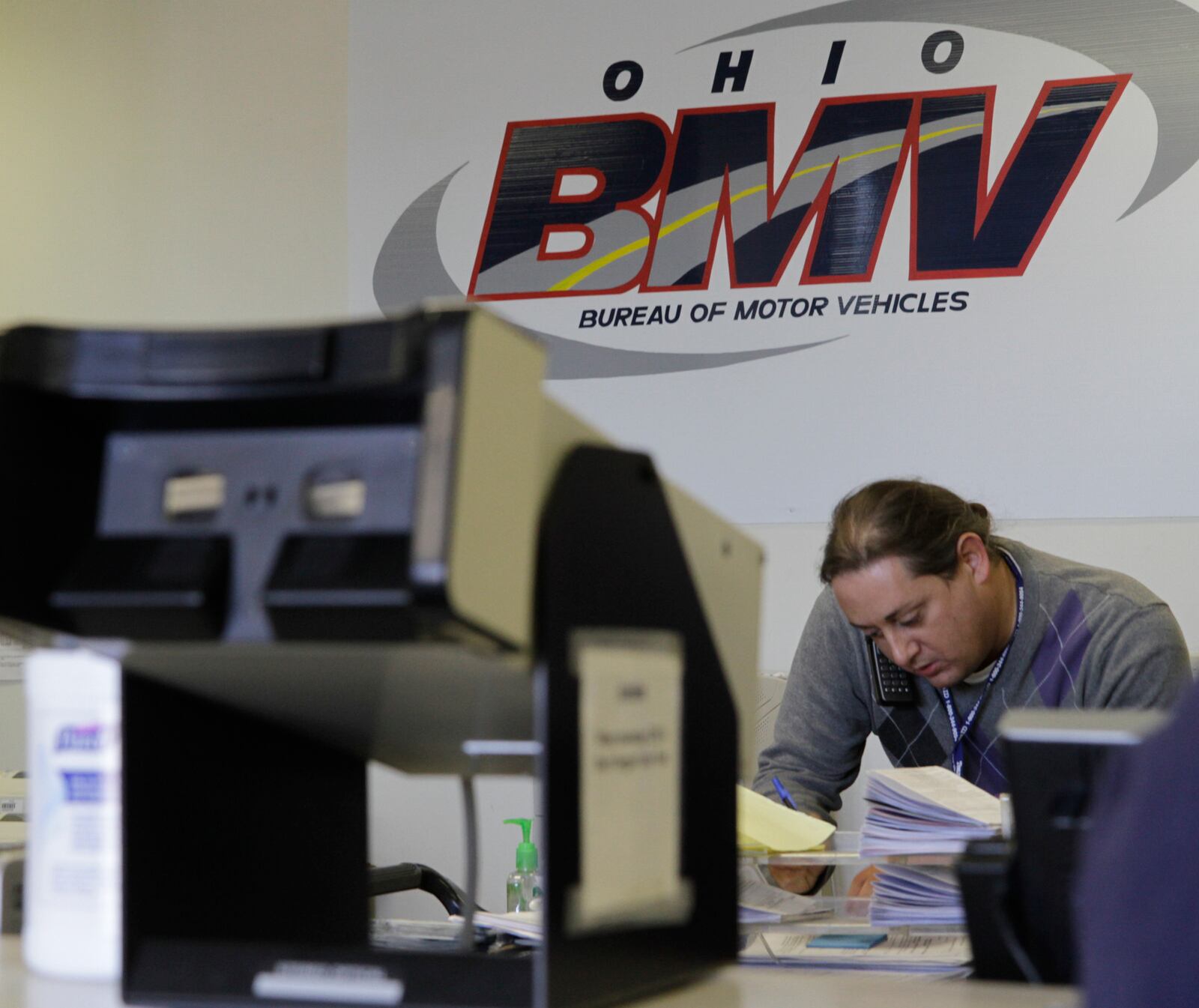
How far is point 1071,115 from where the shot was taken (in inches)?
115

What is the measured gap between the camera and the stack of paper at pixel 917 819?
48.6 inches

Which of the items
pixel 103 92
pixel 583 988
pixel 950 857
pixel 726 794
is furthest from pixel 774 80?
pixel 583 988

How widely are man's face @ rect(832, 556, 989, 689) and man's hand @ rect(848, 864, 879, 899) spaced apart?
0.70 m

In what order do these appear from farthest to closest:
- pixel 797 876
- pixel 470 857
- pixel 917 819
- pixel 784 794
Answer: pixel 784 794
pixel 797 876
pixel 917 819
pixel 470 857

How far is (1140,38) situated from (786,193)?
78 centimetres

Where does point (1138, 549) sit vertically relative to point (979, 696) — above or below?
above

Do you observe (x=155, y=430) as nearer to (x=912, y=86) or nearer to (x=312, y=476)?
(x=312, y=476)

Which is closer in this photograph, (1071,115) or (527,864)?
(527,864)

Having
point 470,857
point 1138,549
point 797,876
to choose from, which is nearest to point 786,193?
point 1138,549

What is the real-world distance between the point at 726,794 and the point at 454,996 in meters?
0.26

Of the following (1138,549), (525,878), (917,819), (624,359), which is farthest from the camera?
(624,359)

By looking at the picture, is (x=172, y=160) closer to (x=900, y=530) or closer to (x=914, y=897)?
(x=900, y=530)

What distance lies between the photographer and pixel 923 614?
2219mm

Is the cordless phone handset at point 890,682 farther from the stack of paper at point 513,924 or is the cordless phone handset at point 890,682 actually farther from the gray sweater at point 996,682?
the stack of paper at point 513,924
